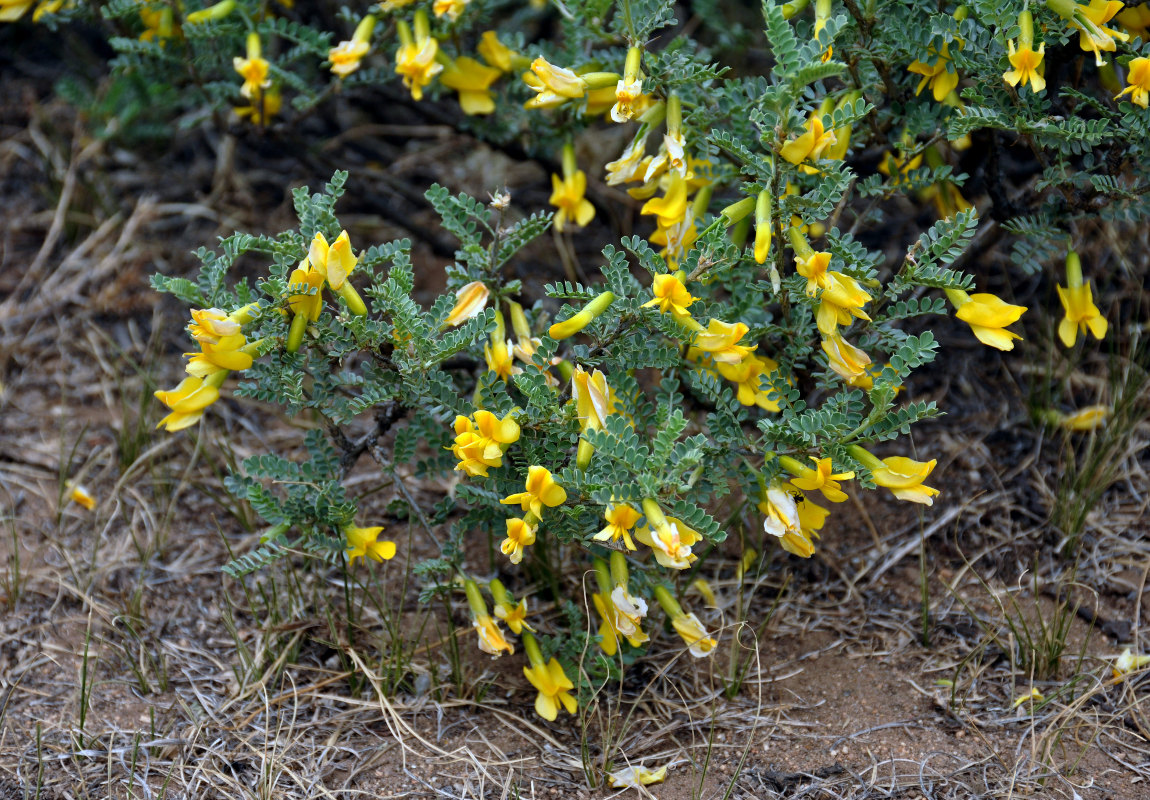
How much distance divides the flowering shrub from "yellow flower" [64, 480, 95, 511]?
66cm

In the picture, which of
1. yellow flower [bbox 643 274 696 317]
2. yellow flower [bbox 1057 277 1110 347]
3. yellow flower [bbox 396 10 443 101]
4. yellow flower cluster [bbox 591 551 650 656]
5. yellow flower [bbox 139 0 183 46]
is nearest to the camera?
yellow flower [bbox 643 274 696 317]

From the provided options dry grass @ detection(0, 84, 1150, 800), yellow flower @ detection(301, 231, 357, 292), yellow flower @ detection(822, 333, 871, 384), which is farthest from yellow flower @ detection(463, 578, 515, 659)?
yellow flower @ detection(822, 333, 871, 384)

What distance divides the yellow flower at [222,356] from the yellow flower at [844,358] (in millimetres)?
937

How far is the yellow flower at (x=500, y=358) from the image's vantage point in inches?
68.1

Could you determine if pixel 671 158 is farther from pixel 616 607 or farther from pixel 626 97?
pixel 616 607

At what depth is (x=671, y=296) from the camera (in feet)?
5.01

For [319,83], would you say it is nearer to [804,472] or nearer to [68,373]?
[68,373]

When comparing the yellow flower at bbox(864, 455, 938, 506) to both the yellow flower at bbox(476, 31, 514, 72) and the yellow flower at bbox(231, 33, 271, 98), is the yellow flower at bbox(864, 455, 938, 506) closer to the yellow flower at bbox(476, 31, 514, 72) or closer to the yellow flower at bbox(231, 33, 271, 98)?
the yellow flower at bbox(476, 31, 514, 72)

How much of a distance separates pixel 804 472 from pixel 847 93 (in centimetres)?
69

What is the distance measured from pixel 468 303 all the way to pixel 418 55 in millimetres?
643

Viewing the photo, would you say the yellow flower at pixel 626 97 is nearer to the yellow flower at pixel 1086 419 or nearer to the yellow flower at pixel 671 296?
the yellow flower at pixel 671 296

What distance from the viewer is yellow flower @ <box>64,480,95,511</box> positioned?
7.30 ft

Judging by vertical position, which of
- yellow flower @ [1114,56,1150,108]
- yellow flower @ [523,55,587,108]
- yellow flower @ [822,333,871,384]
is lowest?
yellow flower @ [822,333,871,384]

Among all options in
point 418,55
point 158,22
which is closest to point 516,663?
point 418,55
